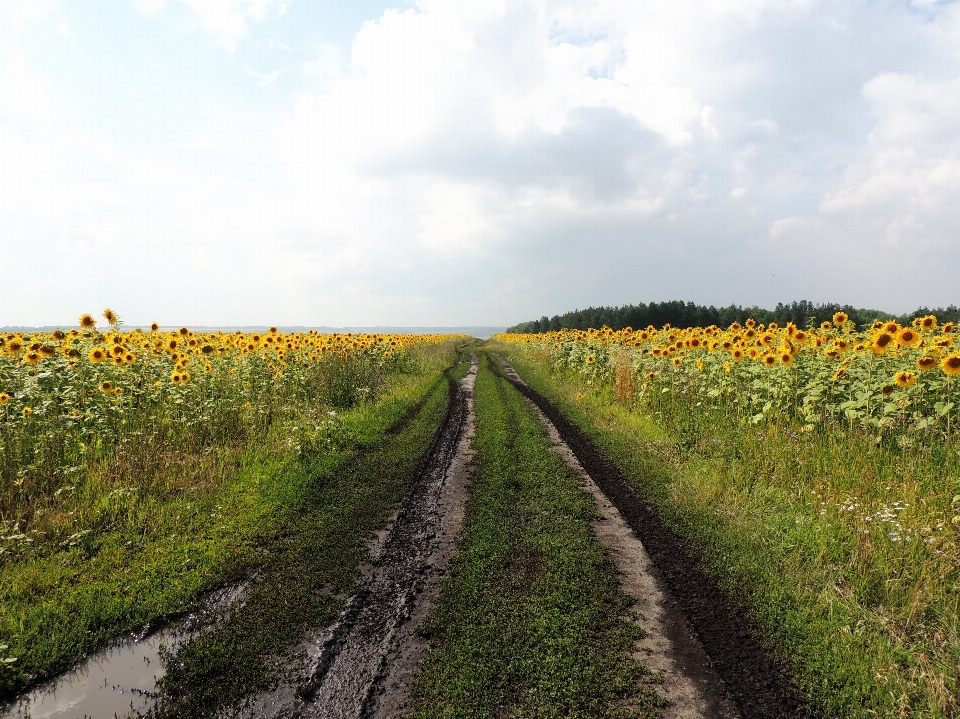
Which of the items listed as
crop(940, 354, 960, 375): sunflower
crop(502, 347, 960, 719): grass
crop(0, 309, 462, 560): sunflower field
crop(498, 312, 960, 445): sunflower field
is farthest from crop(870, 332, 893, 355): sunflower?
crop(0, 309, 462, 560): sunflower field

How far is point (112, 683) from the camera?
3594 millimetres

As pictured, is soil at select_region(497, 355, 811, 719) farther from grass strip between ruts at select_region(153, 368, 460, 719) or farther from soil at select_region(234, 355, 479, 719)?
grass strip between ruts at select_region(153, 368, 460, 719)

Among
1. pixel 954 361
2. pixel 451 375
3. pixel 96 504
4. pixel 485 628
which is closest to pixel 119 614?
pixel 96 504

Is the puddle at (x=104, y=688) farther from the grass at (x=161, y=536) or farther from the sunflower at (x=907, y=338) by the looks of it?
the sunflower at (x=907, y=338)

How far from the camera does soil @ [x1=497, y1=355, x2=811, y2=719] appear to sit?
3334 mm

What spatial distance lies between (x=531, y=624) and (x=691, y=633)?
133 centimetres

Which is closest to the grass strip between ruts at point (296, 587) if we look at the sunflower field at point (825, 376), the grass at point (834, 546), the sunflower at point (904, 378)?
the grass at point (834, 546)

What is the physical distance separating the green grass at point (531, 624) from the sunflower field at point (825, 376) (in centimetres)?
461

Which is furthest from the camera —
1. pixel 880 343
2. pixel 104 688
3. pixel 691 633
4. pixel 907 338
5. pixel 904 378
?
pixel 907 338

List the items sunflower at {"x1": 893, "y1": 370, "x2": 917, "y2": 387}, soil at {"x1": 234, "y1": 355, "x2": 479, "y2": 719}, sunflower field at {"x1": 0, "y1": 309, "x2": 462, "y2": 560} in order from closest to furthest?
1. soil at {"x1": 234, "y1": 355, "x2": 479, "y2": 719}
2. sunflower field at {"x1": 0, "y1": 309, "x2": 462, "y2": 560}
3. sunflower at {"x1": 893, "y1": 370, "x2": 917, "y2": 387}

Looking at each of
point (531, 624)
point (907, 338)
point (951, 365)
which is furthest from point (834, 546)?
point (907, 338)

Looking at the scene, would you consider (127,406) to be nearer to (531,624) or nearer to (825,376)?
(531,624)

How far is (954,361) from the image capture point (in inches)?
250

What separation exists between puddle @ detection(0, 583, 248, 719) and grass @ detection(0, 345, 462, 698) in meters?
0.18
